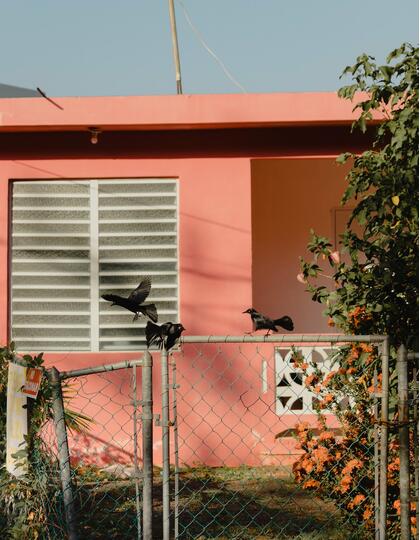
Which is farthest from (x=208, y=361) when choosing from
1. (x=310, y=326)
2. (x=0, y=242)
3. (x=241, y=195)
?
(x=310, y=326)

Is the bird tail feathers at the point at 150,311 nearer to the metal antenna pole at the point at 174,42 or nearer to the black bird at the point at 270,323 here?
the black bird at the point at 270,323

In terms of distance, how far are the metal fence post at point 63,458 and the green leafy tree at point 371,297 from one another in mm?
1614

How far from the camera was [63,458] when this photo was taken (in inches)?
182

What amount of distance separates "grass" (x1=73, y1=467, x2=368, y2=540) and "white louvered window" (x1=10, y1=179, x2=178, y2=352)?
4.79 ft

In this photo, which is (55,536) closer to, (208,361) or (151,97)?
(208,361)

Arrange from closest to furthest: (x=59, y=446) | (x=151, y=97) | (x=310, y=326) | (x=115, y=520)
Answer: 1. (x=59, y=446)
2. (x=115, y=520)
3. (x=151, y=97)
4. (x=310, y=326)

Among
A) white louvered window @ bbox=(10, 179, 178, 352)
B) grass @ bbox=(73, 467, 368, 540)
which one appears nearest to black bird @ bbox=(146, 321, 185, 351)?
grass @ bbox=(73, 467, 368, 540)

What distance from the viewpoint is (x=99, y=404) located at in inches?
341

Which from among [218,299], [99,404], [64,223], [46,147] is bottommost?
[99,404]

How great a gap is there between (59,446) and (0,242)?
452 centimetres

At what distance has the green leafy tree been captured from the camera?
17.9 ft

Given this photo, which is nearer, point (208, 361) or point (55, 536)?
point (55, 536)

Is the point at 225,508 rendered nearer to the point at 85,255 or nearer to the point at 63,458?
the point at 63,458

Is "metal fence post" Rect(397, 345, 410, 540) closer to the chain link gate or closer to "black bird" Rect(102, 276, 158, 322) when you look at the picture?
"black bird" Rect(102, 276, 158, 322)
